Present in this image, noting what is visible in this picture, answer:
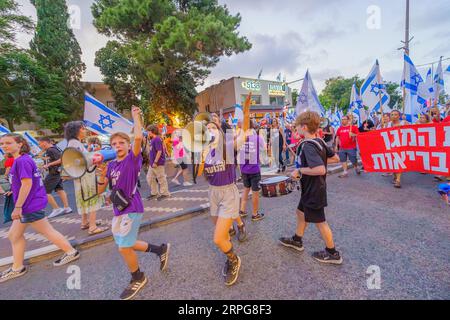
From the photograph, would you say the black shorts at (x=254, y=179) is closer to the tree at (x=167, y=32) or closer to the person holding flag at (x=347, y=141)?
the person holding flag at (x=347, y=141)

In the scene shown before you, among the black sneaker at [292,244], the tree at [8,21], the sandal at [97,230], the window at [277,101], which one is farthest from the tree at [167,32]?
the window at [277,101]

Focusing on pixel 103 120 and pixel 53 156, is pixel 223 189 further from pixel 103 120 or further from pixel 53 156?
pixel 53 156

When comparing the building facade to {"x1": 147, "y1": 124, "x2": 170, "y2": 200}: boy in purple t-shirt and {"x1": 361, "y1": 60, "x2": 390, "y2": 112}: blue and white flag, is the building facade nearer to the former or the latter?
{"x1": 361, "y1": 60, "x2": 390, "y2": 112}: blue and white flag

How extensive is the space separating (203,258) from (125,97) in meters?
23.8

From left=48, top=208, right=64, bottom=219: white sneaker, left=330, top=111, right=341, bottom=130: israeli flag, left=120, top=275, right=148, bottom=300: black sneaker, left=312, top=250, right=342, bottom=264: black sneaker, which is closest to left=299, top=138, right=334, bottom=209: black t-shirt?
left=312, top=250, right=342, bottom=264: black sneaker

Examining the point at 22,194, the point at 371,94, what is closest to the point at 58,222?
the point at 22,194

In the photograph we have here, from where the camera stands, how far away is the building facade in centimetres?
2648

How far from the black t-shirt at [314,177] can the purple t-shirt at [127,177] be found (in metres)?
1.91

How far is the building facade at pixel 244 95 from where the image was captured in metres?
26.5

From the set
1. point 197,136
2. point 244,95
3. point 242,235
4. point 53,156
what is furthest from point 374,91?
point 244,95

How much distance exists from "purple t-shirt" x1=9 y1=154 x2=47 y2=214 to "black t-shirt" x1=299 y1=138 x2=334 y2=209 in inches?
137

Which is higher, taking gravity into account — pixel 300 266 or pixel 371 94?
pixel 371 94
